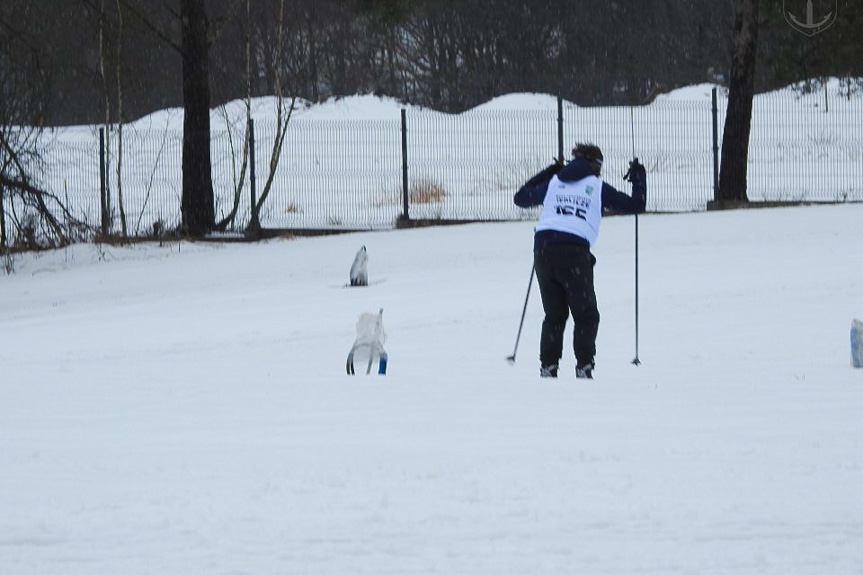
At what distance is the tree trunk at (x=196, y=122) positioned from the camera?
21031mm

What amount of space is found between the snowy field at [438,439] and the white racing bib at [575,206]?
3.22 feet

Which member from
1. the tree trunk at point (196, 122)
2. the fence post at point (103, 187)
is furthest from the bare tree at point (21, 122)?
the tree trunk at point (196, 122)

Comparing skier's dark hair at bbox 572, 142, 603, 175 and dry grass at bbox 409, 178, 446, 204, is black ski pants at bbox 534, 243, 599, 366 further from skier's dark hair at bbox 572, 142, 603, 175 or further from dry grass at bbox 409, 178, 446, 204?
dry grass at bbox 409, 178, 446, 204

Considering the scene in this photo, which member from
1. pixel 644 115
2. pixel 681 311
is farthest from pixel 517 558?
pixel 644 115

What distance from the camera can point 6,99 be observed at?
62.0ft

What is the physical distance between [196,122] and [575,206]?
44.2ft

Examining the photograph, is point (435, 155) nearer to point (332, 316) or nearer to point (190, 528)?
point (332, 316)

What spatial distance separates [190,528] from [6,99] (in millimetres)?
14620

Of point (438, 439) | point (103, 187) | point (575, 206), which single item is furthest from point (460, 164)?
point (438, 439)

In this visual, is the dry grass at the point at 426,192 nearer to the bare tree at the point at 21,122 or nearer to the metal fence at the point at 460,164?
the metal fence at the point at 460,164

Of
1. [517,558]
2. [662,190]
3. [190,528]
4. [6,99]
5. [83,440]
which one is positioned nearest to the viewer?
[517,558]

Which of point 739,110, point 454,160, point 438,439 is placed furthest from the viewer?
point 454,160

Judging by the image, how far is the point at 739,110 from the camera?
22000mm

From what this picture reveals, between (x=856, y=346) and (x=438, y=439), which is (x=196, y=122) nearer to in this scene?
(x=856, y=346)
